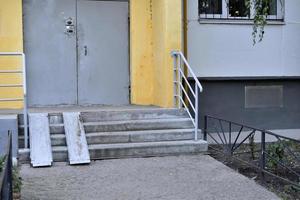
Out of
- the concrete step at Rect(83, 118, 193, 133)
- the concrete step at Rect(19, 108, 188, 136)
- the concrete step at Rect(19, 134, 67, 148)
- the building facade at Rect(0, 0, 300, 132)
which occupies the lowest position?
the concrete step at Rect(19, 134, 67, 148)

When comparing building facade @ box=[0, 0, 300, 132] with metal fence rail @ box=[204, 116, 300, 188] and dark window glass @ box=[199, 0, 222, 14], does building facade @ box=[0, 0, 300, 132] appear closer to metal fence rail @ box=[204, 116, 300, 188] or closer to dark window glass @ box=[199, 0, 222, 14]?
dark window glass @ box=[199, 0, 222, 14]

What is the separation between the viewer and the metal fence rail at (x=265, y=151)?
6.58 m

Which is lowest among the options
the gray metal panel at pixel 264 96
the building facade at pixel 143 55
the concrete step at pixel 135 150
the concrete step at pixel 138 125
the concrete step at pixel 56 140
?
the concrete step at pixel 135 150

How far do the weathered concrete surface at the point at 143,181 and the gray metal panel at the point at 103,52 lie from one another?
287 cm

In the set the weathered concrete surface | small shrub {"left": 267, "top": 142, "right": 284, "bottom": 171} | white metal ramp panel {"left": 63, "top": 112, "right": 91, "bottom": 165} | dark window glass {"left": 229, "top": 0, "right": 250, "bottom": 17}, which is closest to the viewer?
the weathered concrete surface

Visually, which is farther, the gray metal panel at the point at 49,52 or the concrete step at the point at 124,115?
the gray metal panel at the point at 49,52

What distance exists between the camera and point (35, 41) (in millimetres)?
9914

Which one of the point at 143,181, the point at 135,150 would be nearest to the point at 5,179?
the point at 143,181

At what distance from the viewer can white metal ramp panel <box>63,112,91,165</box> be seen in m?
7.47

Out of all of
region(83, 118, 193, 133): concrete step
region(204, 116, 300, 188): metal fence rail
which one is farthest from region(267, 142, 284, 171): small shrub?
region(83, 118, 193, 133): concrete step

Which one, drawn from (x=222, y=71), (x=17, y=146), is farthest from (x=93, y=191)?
(x=222, y=71)

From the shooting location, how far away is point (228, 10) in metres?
10.4

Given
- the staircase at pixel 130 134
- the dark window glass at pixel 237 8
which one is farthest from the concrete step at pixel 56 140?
the dark window glass at pixel 237 8

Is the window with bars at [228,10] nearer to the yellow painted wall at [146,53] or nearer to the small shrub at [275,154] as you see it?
the yellow painted wall at [146,53]
